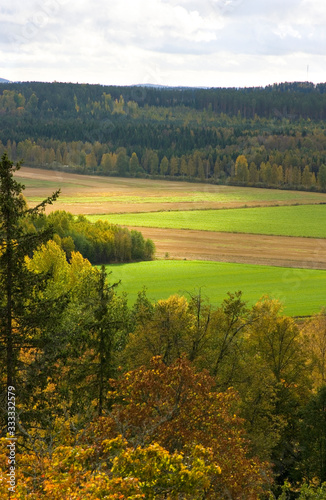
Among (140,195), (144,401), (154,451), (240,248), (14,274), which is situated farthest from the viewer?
(140,195)

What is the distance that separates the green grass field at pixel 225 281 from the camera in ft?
227

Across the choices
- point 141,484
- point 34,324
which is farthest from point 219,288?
point 141,484

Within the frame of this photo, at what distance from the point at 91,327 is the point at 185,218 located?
104 meters

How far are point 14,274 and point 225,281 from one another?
5993 centimetres

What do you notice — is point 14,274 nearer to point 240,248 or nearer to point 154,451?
point 154,451

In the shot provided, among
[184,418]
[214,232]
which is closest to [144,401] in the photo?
[184,418]

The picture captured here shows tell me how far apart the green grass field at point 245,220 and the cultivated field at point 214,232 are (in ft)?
0.62

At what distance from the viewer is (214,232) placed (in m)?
113

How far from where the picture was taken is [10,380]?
62.4 feet

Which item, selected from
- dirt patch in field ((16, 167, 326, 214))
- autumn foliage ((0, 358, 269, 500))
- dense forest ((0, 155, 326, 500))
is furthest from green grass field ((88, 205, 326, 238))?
autumn foliage ((0, 358, 269, 500))

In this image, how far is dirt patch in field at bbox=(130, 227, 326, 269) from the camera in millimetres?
89875

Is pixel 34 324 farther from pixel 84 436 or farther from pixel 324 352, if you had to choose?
pixel 324 352

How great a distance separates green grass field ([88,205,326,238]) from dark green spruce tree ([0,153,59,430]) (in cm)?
9355

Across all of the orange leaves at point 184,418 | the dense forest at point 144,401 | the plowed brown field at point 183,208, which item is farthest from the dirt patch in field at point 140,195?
the orange leaves at point 184,418
